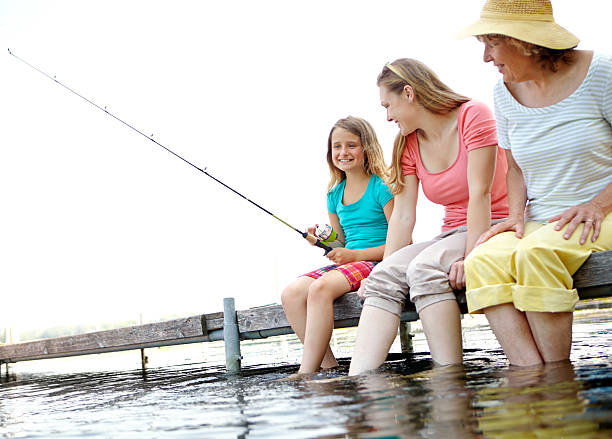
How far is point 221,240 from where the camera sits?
13445mm

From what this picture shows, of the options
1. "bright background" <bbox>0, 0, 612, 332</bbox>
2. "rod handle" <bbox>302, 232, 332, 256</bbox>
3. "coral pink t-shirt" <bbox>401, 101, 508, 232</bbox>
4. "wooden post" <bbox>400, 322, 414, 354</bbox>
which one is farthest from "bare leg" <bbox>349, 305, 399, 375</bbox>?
"bright background" <bbox>0, 0, 612, 332</bbox>

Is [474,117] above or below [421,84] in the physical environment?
below

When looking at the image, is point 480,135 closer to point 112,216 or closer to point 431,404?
point 431,404

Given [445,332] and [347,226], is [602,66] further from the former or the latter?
[347,226]

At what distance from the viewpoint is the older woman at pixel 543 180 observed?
6.01 feet

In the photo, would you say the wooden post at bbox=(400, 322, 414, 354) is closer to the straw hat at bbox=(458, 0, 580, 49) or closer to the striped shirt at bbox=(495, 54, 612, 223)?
the striped shirt at bbox=(495, 54, 612, 223)

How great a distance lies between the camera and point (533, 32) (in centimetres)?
196

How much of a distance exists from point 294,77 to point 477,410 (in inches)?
813

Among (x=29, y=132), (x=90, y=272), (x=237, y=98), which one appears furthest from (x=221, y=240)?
(x=29, y=132)

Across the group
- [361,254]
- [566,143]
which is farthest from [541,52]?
[361,254]

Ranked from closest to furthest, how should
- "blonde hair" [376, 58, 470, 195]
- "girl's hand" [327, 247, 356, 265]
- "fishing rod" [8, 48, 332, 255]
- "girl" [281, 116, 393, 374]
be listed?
"blonde hair" [376, 58, 470, 195] → "girl" [281, 116, 393, 374] → "girl's hand" [327, 247, 356, 265] → "fishing rod" [8, 48, 332, 255]

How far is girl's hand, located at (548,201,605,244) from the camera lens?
1875mm

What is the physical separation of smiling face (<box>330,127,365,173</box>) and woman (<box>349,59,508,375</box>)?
0.59m

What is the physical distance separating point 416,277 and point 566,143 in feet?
2.11
